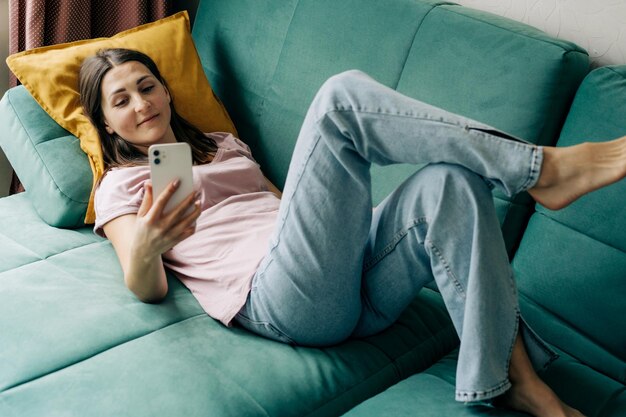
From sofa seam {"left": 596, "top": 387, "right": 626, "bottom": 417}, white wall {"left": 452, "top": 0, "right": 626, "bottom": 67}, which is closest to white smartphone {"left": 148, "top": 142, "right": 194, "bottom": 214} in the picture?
sofa seam {"left": 596, "top": 387, "right": 626, "bottom": 417}

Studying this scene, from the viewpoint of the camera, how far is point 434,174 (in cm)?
130

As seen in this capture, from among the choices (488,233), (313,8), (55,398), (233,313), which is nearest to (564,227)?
(488,233)

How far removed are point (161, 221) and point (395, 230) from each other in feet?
1.40

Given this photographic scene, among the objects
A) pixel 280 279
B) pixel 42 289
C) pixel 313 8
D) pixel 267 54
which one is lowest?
pixel 42 289

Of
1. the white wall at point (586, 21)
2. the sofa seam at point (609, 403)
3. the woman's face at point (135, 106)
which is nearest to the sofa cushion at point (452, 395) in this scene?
the sofa seam at point (609, 403)

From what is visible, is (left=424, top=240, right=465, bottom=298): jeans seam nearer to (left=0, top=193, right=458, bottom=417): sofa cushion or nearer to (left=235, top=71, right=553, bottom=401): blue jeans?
(left=235, top=71, right=553, bottom=401): blue jeans

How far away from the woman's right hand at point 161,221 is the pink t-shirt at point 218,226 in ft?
0.60

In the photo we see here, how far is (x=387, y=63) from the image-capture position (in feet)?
5.89

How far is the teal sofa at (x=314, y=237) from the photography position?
53.2 inches

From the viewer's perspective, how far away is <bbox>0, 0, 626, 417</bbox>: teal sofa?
4.44ft

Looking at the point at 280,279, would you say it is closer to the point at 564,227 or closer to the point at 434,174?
the point at 434,174

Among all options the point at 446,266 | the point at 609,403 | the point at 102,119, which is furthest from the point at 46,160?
the point at 609,403

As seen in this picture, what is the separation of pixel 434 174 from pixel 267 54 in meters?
0.88

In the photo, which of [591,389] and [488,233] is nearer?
[488,233]
